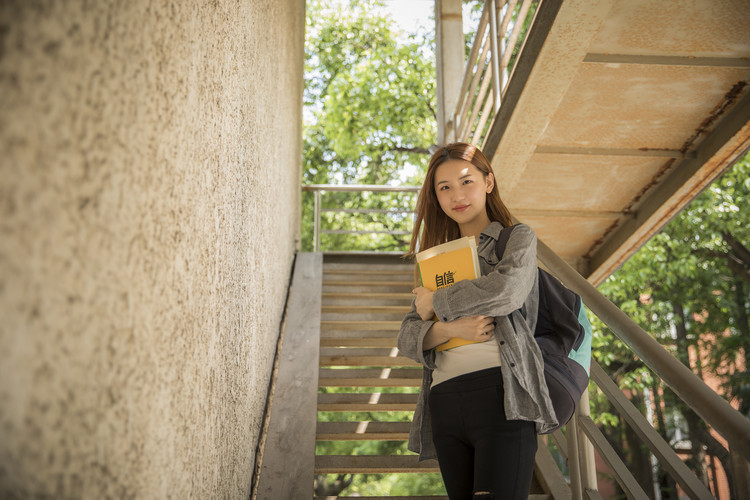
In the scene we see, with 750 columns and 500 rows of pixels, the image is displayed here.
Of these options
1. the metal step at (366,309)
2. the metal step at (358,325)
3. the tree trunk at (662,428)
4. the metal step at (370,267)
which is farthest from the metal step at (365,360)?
the tree trunk at (662,428)

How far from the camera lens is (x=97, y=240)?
2.73 ft

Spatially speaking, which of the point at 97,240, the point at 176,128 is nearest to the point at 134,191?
the point at 97,240

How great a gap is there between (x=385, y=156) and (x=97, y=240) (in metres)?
13.3

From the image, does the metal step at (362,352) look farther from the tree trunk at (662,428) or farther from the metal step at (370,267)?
the tree trunk at (662,428)

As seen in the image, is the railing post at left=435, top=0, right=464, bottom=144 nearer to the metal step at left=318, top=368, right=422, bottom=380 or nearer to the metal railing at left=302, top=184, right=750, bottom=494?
the metal step at left=318, top=368, right=422, bottom=380

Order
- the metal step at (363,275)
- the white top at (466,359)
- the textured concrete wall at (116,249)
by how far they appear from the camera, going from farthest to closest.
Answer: the metal step at (363,275) → the white top at (466,359) → the textured concrete wall at (116,249)

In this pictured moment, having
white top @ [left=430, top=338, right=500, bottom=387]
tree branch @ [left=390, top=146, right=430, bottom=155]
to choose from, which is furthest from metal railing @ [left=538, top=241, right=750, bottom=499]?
tree branch @ [left=390, top=146, right=430, bottom=155]

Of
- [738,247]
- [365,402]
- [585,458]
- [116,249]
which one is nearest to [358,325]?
[365,402]

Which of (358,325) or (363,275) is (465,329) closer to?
(358,325)

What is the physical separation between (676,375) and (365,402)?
2.51 metres

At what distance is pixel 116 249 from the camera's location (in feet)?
2.96

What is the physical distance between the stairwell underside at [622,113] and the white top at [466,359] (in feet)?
6.87

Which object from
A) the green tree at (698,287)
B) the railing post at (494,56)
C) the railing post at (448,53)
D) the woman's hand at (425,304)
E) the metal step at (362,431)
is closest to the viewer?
the woman's hand at (425,304)

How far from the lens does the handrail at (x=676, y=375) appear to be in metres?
1.28
